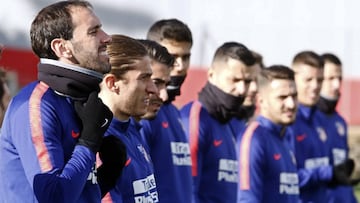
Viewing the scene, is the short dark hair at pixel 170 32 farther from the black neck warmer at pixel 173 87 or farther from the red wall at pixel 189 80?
the red wall at pixel 189 80

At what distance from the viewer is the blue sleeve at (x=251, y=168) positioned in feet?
23.4

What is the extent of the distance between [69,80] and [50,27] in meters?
0.22

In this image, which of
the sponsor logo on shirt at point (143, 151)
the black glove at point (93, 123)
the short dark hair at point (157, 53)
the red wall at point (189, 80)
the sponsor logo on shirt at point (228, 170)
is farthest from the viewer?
the red wall at point (189, 80)

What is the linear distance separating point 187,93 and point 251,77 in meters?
9.50

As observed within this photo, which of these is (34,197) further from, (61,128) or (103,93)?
(103,93)

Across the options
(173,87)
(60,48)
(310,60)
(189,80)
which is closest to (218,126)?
(173,87)

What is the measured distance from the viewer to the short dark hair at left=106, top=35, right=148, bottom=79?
16.2ft

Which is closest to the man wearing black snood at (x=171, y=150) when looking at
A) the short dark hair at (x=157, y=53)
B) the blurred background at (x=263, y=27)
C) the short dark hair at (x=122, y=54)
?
the short dark hair at (x=157, y=53)

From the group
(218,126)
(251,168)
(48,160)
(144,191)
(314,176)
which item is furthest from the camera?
(314,176)

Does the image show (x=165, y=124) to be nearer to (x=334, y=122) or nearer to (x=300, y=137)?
(x=300, y=137)

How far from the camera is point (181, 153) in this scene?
20.7 feet

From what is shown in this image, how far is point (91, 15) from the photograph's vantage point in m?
4.46

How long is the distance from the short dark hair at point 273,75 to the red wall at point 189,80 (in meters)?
5.05

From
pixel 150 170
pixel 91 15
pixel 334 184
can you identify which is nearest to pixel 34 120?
pixel 91 15
